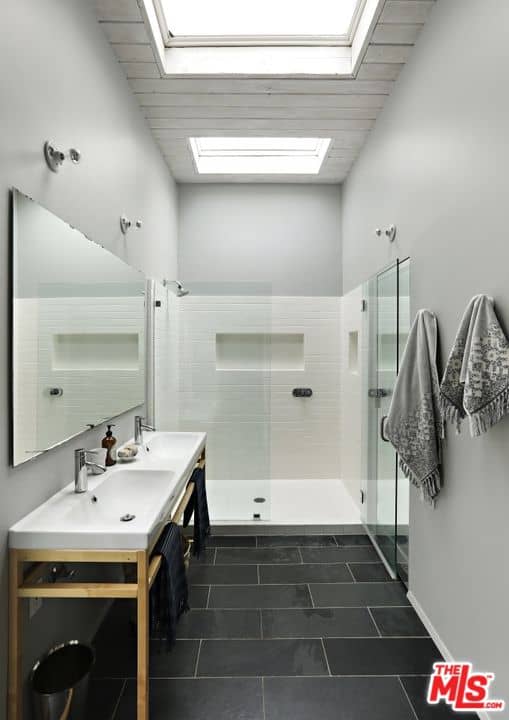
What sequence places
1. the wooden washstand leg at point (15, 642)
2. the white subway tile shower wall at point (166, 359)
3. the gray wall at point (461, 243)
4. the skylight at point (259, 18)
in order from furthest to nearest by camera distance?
the white subway tile shower wall at point (166, 359) → the skylight at point (259, 18) → the gray wall at point (461, 243) → the wooden washstand leg at point (15, 642)

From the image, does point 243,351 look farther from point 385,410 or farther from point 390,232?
point 390,232

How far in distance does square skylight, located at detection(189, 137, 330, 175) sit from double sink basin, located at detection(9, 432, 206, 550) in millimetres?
2532

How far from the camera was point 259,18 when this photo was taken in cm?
224

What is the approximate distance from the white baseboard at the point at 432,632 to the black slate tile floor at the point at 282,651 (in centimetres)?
3

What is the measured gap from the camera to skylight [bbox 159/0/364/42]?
217 cm

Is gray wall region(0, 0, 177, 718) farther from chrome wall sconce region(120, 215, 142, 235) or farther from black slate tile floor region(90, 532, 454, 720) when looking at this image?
black slate tile floor region(90, 532, 454, 720)

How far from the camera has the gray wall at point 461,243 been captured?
1.48 m

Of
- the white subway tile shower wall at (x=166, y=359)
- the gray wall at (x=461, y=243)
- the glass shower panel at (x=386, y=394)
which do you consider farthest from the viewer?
the white subway tile shower wall at (x=166, y=359)

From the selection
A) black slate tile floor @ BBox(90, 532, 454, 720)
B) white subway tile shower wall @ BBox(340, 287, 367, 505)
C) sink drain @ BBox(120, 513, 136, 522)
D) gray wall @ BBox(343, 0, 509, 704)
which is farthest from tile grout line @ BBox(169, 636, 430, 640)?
white subway tile shower wall @ BBox(340, 287, 367, 505)

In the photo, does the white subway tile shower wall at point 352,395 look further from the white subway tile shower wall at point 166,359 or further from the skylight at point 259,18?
the skylight at point 259,18

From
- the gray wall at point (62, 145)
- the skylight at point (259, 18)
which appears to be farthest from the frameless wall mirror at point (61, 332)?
the skylight at point (259, 18)

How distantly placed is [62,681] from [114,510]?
603 millimetres

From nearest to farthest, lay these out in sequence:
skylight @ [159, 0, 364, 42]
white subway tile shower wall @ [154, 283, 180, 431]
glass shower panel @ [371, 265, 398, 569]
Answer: skylight @ [159, 0, 364, 42] < glass shower panel @ [371, 265, 398, 569] < white subway tile shower wall @ [154, 283, 180, 431]

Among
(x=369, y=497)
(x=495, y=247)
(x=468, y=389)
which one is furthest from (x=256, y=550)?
(x=495, y=247)
